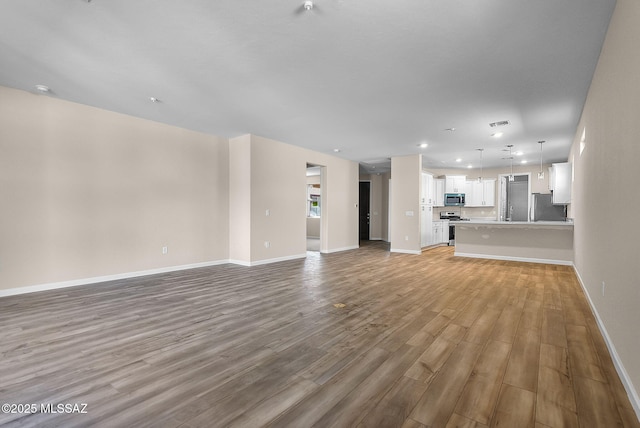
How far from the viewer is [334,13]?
238cm

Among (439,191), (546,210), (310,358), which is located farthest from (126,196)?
(546,210)

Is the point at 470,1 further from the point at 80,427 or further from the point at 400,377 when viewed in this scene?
the point at 80,427

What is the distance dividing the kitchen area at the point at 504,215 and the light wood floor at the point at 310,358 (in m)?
2.96

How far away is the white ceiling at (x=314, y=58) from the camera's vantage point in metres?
2.38

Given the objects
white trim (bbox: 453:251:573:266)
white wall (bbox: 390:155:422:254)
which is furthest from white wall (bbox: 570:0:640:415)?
white wall (bbox: 390:155:422:254)

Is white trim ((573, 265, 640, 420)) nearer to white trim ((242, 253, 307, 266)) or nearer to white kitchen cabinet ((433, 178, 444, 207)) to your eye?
white trim ((242, 253, 307, 266))

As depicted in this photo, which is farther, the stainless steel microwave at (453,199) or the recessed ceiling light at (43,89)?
the stainless steel microwave at (453,199)

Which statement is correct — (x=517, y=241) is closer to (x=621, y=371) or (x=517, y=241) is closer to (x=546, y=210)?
(x=546, y=210)

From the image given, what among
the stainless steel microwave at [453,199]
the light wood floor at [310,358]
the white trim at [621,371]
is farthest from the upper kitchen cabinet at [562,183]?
the white trim at [621,371]

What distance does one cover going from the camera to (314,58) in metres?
3.07

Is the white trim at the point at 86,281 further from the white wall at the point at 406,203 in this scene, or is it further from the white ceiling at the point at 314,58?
the white wall at the point at 406,203

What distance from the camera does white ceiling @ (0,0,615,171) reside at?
238cm

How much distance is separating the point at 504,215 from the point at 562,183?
3.65 metres

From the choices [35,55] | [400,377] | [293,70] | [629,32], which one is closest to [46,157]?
[35,55]
